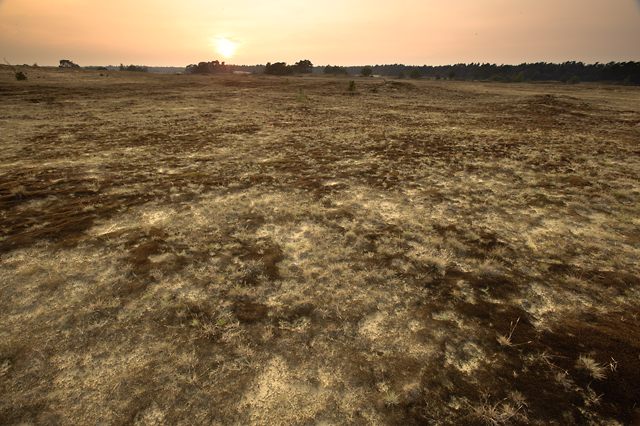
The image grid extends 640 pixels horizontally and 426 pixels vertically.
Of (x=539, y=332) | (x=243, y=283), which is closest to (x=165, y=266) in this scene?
(x=243, y=283)

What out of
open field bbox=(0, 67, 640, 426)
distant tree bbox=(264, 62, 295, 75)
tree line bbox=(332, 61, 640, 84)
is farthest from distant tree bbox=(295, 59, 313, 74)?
open field bbox=(0, 67, 640, 426)

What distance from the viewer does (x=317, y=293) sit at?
4.08 m

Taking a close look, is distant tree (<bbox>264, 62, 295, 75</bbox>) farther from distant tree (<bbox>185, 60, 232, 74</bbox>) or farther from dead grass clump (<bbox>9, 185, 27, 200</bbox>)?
dead grass clump (<bbox>9, 185, 27, 200</bbox>)

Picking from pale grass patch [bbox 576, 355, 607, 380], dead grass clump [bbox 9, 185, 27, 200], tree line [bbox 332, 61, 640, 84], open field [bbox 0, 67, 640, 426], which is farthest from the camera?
tree line [bbox 332, 61, 640, 84]

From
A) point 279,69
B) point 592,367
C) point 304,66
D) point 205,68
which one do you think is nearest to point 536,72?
point 304,66

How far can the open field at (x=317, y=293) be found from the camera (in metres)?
2.72

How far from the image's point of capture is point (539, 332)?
344cm

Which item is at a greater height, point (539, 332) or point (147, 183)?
point (147, 183)

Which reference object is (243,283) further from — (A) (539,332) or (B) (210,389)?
(A) (539,332)

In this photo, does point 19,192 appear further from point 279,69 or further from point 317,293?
point 279,69

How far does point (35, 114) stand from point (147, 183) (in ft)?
58.3

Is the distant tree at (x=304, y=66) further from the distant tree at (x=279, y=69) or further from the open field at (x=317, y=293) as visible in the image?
the open field at (x=317, y=293)

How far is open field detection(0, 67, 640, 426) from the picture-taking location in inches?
107

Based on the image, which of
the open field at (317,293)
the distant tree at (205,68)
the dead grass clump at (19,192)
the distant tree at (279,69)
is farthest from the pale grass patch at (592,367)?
the distant tree at (205,68)
